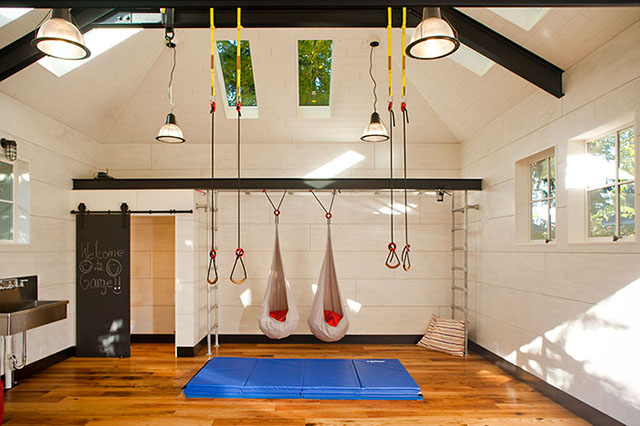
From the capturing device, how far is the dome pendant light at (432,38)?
2.27 m

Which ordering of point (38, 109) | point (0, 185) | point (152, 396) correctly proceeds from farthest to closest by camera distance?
point (38, 109), point (0, 185), point (152, 396)

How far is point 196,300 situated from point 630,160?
4215 mm

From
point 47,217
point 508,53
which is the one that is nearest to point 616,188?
point 508,53

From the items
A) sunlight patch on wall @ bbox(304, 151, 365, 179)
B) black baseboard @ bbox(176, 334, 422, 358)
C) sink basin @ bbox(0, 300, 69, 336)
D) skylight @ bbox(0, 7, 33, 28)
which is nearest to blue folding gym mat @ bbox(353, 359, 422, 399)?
black baseboard @ bbox(176, 334, 422, 358)

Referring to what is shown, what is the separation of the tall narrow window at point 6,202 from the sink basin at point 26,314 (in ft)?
2.08

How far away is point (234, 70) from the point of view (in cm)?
512

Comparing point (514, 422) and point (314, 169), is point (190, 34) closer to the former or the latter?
point (314, 169)

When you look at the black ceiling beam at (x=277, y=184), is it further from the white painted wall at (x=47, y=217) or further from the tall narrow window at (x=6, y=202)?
the tall narrow window at (x=6, y=202)

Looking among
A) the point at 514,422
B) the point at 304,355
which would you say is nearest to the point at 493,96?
the point at 514,422

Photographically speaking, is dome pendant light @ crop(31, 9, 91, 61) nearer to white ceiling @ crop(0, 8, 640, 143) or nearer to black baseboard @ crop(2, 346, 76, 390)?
white ceiling @ crop(0, 8, 640, 143)

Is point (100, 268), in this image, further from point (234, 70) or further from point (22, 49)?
point (234, 70)

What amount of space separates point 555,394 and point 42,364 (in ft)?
15.3

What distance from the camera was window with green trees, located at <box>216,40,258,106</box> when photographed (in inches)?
194

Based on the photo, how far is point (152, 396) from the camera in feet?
12.4
